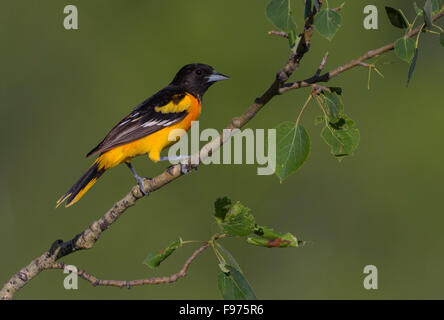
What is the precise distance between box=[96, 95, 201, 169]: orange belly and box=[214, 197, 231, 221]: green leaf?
2146 millimetres

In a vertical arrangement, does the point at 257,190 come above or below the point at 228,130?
below

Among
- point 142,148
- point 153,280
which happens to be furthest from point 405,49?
point 142,148

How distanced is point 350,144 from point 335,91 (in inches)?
8.0

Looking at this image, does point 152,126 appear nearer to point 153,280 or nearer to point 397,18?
point 153,280

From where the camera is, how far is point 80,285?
838cm

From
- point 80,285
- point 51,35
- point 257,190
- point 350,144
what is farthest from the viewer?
point 51,35

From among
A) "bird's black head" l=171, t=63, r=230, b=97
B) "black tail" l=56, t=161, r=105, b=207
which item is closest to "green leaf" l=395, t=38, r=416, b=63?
"black tail" l=56, t=161, r=105, b=207

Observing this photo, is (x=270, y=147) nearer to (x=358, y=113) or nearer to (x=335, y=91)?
(x=335, y=91)

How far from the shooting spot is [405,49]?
6.74 feet

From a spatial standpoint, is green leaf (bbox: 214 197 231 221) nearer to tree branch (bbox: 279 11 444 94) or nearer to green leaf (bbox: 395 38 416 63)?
tree branch (bbox: 279 11 444 94)

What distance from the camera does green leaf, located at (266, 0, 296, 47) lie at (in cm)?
198

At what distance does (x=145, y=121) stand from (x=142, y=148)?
207mm

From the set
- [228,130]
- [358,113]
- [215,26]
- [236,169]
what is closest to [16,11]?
[215,26]

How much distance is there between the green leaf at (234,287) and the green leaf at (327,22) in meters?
0.84
